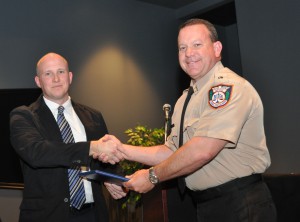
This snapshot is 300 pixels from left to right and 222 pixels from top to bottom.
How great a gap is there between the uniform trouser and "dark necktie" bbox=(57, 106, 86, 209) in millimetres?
886

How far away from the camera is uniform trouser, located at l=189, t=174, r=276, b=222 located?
1662 mm

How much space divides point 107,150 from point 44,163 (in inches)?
16.7

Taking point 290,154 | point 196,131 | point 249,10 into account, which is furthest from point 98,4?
point 196,131

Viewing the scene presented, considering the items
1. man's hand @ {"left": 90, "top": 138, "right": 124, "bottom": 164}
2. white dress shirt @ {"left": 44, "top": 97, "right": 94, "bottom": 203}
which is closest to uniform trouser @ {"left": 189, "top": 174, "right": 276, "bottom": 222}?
man's hand @ {"left": 90, "top": 138, "right": 124, "bottom": 164}

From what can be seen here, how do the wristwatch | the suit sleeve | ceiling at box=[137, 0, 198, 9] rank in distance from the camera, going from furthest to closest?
ceiling at box=[137, 0, 198, 9] < the suit sleeve < the wristwatch

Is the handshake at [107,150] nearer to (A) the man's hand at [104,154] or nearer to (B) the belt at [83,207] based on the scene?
(A) the man's hand at [104,154]

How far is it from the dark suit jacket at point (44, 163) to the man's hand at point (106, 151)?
0.05 metres

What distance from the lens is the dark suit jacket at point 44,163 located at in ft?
6.92

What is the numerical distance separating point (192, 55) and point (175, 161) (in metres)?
0.60

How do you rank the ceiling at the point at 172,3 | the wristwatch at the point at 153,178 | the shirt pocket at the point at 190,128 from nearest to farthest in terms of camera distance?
1. the shirt pocket at the point at 190,128
2. the wristwatch at the point at 153,178
3. the ceiling at the point at 172,3

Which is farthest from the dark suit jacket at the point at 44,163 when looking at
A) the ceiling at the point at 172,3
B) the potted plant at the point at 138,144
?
the ceiling at the point at 172,3

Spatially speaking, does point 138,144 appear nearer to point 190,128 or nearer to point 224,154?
point 190,128

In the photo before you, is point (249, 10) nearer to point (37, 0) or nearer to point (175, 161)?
point (37, 0)

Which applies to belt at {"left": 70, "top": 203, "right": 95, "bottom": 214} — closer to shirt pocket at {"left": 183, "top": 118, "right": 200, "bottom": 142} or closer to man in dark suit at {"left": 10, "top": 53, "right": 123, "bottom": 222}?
man in dark suit at {"left": 10, "top": 53, "right": 123, "bottom": 222}
